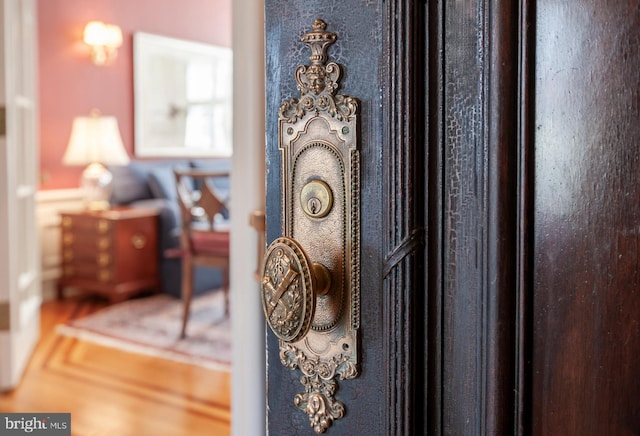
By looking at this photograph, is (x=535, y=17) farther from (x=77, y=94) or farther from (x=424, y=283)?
(x=77, y=94)

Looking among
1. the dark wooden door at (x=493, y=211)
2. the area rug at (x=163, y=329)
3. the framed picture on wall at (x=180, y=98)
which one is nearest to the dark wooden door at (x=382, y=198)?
the dark wooden door at (x=493, y=211)

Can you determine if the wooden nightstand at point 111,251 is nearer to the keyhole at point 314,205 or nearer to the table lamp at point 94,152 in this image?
the table lamp at point 94,152

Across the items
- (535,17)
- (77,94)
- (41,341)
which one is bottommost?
(41,341)

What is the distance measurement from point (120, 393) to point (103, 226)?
5.82 feet

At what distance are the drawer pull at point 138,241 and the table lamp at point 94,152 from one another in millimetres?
313

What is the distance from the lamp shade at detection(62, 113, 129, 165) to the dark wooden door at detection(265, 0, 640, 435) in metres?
4.31

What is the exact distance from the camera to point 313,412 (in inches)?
17.5

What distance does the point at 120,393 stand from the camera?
2770mm

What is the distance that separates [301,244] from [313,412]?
0.11 metres

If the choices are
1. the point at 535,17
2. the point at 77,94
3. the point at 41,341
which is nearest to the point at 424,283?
the point at 535,17

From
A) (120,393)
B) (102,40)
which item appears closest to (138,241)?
(102,40)

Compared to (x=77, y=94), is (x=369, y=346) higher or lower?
lower

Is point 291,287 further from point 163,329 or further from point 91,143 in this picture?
point 91,143

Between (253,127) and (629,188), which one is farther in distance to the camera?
(253,127)
